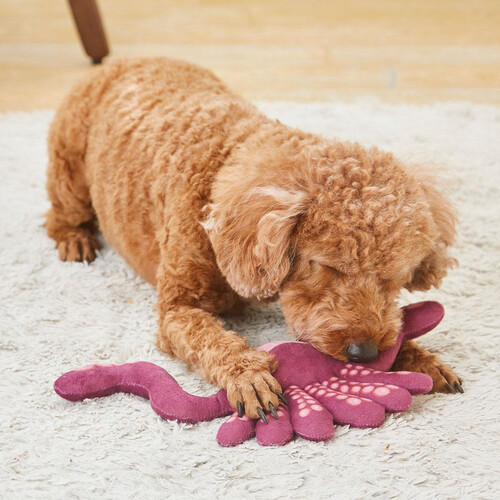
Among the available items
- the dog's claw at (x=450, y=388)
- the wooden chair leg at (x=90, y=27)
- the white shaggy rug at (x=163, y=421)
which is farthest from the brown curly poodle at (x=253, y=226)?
the wooden chair leg at (x=90, y=27)

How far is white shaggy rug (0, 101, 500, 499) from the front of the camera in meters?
1.44

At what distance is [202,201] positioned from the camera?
195 cm

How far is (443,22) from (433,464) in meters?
5.50

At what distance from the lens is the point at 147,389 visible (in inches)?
68.1

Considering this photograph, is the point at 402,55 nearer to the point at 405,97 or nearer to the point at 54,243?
the point at 405,97

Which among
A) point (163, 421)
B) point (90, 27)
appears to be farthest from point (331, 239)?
point (90, 27)

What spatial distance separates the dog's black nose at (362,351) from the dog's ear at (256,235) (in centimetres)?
25

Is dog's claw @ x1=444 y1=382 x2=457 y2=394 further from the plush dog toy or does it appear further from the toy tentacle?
the toy tentacle

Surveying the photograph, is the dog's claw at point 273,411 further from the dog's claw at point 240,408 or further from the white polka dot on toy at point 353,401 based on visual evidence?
the white polka dot on toy at point 353,401

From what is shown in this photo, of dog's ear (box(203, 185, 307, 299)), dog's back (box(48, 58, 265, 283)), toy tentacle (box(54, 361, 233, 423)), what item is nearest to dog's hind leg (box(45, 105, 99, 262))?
dog's back (box(48, 58, 265, 283))

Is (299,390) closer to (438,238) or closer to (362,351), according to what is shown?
(362,351)

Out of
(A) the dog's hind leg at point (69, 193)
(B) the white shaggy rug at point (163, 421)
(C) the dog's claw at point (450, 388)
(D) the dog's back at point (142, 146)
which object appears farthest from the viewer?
(A) the dog's hind leg at point (69, 193)

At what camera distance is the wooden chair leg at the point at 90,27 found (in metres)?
4.48

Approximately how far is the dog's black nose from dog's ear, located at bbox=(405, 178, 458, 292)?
0.31 metres
